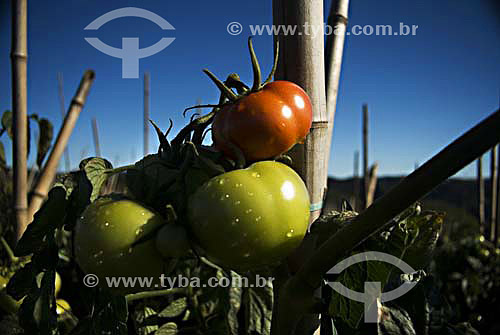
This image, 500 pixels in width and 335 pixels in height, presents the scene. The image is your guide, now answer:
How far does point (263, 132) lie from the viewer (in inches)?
13.8

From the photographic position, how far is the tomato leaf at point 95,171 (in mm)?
347

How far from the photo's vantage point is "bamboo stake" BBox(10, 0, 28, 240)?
0.65 meters

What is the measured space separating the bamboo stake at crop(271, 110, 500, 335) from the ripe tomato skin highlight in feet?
0.35

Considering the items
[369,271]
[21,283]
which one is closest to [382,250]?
[369,271]

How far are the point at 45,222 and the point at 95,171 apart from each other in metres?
0.09

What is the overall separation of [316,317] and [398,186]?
7.8 inches

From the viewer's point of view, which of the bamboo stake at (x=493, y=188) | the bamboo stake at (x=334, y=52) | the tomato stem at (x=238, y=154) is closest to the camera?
the tomato stem at (x=238, y=154)

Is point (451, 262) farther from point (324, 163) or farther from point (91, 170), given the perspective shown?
point (91, 170)

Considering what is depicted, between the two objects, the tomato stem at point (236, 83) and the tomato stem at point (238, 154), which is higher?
the tomato stem at point (236, 83)

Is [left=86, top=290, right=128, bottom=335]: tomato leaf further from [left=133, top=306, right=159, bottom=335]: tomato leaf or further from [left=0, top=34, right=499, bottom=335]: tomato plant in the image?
[left=133, top=306, right=159, bottom=335]: tomato leaf

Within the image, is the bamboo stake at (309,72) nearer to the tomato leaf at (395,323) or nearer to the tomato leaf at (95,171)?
the tomato leaf at (395,323)

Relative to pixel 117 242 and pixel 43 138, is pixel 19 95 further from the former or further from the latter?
pixel 117 242

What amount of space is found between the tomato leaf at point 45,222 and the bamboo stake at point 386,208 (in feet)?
0.75

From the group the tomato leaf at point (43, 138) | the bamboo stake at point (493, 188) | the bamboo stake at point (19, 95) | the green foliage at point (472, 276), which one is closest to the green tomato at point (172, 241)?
the bamboo stake at point (19, 95)
